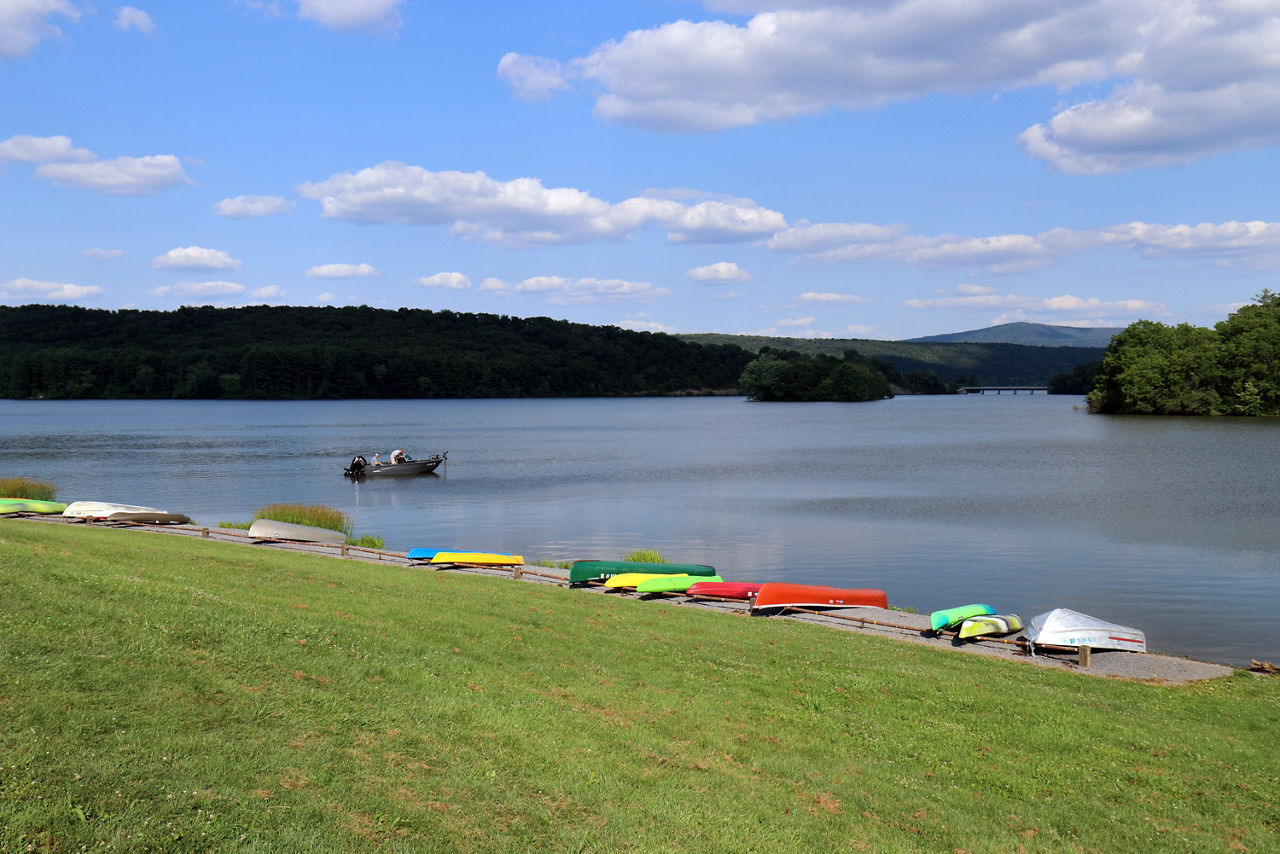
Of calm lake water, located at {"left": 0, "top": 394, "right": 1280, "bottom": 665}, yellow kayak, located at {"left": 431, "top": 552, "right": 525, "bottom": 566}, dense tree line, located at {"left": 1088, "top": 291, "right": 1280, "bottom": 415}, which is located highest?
dense tree line, located at {"left": 1088, "top": 291, "right": 1280, "bottom": 415}

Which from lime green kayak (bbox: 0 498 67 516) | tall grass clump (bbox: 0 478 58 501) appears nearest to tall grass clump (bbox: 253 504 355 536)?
lime green kayak (bbox: 0 498 67 516)

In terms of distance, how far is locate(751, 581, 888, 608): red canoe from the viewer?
70.2 feet

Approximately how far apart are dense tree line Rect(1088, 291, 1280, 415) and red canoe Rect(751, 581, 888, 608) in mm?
113665

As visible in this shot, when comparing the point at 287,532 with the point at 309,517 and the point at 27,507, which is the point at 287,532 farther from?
the point at 27,507

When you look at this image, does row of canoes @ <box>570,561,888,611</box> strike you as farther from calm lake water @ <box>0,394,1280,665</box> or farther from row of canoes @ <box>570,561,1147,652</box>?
calm lake water @ <box>0,394,1280,665</box>

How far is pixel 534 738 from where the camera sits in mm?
9430

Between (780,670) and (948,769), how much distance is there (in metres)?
4.02

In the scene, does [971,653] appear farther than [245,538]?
No

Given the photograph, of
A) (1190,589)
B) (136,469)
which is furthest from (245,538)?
(136,469)

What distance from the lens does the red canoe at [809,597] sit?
21.4 meters

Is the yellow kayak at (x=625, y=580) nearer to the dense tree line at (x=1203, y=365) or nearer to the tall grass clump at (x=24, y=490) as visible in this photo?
the tall grass clump at (x=24, y=490)

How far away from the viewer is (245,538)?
29125 mm

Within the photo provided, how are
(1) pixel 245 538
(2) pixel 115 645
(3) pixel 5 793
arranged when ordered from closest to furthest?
1. (3) pixel 5 793
2. (2) pixel 115 645
3. (1) pixel 245 538

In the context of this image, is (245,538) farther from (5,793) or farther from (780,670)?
(5,793)
